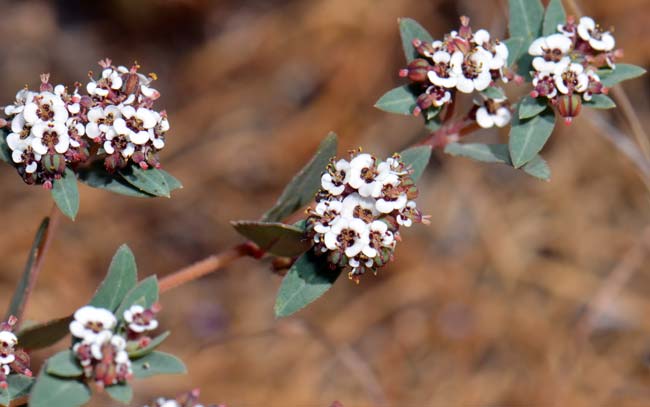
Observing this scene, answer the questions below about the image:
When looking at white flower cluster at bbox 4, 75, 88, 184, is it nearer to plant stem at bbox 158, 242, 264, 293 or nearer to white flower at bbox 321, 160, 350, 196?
plant stem at bbox 158, 242, 264, 293

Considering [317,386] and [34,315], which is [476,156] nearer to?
[317,386]

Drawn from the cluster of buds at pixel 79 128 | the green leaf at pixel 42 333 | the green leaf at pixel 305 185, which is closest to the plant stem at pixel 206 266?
the green leaf at pixel 305 185

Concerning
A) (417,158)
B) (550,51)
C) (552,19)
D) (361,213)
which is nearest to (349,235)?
(361,213)

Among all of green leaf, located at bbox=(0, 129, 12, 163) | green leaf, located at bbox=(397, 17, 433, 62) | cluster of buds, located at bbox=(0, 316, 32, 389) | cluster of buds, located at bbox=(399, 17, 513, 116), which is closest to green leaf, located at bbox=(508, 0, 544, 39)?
cluster of buds, located at bbox=(399, 17, 513, 116)

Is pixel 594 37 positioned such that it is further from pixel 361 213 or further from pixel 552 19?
pixel 361 213

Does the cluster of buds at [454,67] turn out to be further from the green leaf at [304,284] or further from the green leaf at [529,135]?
the green leaf at [304,284]

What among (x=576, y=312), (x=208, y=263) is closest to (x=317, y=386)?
(x=576, y=312)
